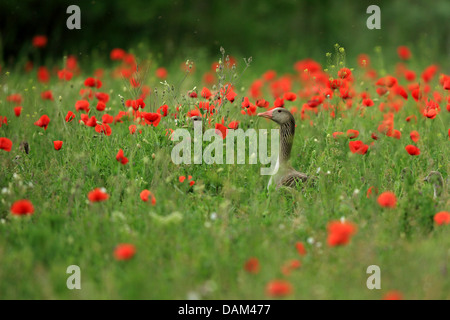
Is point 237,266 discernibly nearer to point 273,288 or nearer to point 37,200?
point 273,288

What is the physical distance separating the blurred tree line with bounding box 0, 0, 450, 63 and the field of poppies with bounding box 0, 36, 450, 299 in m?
5.02

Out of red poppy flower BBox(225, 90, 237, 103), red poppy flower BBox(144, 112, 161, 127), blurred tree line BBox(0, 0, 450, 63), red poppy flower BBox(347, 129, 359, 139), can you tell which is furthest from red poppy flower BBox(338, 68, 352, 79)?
blurred tree line BBox(0, 0, 450, 63)

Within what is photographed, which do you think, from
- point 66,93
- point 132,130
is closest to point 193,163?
point 132,130

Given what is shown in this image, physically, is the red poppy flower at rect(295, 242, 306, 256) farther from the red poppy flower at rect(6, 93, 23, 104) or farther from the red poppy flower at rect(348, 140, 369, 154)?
the red poppy flower at rect(6, 93, 23, 104)

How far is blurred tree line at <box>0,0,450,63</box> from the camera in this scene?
10078 millimetres

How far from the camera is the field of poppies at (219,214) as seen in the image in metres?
2.83

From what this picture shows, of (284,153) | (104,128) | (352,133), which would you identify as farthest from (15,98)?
(352,133)

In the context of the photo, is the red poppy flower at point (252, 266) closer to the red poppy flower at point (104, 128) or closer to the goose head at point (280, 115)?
the goose head at point (280, 115)

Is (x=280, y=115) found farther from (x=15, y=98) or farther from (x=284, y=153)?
(x=15, y=98)

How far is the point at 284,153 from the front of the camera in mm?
4273

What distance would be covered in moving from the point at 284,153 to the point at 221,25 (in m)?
7.70
